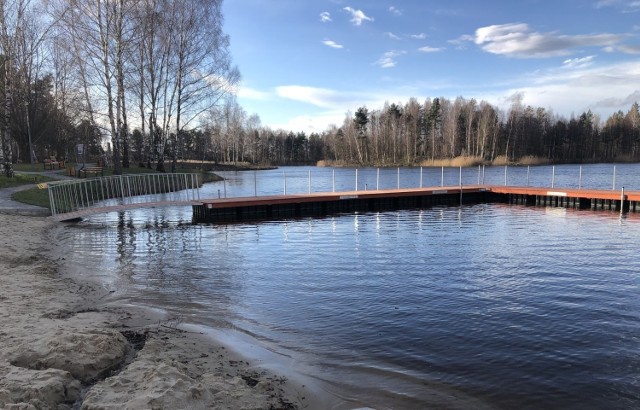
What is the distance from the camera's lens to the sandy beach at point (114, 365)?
158 inches

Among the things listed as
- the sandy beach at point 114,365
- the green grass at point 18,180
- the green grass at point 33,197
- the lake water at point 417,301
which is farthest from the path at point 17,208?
the sandy beach at point 114,365

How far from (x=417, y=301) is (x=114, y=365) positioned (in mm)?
5269

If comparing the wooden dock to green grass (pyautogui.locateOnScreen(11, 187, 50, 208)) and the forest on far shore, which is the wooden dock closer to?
green grass (pyautogui.locateOnScreen(11, 187, 50, 208))

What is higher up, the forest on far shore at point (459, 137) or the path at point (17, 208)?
the forest on far shore at point (459, 137)

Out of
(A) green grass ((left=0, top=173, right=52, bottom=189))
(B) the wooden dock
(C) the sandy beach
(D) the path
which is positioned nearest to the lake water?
(C) the sandy beach

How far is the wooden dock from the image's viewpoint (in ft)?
72.3

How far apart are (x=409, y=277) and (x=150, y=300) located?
539 centimetres

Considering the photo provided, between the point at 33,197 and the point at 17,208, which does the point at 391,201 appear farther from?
the point at 17,208

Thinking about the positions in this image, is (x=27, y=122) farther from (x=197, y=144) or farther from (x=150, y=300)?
(x=197, y=144)

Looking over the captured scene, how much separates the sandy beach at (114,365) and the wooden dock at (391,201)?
1419 centimetres

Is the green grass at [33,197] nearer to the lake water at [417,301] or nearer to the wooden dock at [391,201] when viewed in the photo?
the lake water at [417,301]

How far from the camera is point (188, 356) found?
5496mm

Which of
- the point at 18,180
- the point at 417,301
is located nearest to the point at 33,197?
the point at 18,180

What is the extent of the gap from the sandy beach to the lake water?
2.17 feet
